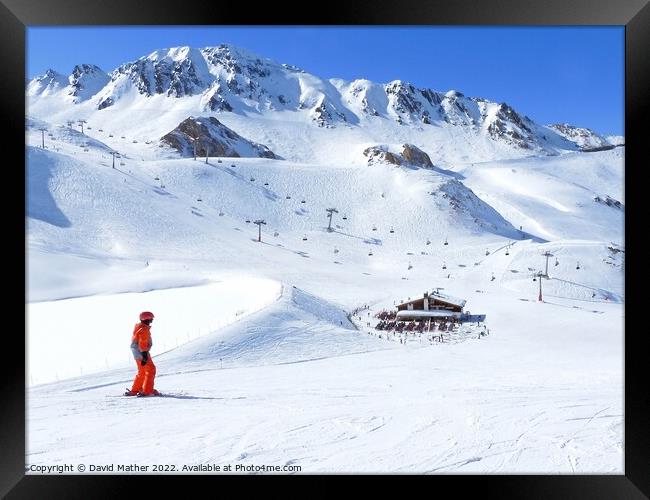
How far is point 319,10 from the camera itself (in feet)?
12.8

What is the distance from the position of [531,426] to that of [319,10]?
4430 mm

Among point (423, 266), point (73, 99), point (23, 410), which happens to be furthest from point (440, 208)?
point (73, 99)

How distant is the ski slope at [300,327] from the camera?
441 centimetres

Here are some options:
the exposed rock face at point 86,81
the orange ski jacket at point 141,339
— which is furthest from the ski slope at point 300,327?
the exposed rock face at point 86,81

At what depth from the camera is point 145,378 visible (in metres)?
5.62

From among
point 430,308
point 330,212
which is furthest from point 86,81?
point 430,308

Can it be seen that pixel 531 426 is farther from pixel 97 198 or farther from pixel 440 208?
pixel 440 208

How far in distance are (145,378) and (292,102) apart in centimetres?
17091

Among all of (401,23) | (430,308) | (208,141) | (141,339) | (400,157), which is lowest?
(430,308)

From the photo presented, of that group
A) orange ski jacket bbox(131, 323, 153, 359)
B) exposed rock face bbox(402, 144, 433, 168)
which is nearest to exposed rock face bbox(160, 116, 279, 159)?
exposed rock face bbox(402, 144, 433, 168)

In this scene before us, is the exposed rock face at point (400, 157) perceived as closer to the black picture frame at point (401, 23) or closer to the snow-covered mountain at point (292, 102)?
the snow-covered mountain at point (292, 102)

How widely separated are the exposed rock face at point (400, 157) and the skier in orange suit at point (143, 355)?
67.6 m

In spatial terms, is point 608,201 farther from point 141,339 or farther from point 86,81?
point 86,81

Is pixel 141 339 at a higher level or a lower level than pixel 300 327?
higher
